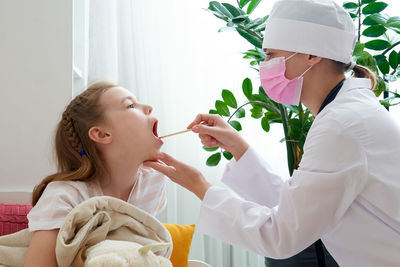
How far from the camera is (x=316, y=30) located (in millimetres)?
1416

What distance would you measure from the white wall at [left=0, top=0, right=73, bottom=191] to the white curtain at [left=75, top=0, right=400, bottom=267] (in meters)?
0.70

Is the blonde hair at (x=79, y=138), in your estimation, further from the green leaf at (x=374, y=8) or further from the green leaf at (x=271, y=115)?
the green leaf at (x=374, y=8)

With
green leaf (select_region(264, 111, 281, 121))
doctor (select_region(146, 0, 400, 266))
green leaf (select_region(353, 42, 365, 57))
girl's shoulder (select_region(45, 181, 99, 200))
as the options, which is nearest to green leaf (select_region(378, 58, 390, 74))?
green leaf (select_region(353, 42, 365, 57))

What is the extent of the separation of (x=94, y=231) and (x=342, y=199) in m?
0.66

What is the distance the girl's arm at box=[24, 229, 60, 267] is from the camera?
3.88ft

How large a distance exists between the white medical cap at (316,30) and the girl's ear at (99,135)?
0.65 m

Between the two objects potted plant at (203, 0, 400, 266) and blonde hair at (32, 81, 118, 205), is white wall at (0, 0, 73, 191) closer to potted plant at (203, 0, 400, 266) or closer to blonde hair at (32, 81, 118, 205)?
blonde hair at (32, 81, 118, 205)

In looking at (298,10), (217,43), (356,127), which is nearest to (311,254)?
(356,127)

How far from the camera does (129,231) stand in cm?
123

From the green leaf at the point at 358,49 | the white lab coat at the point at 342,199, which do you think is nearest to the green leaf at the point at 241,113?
the green leaf at the point at 358,49

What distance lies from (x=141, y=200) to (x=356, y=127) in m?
0.78

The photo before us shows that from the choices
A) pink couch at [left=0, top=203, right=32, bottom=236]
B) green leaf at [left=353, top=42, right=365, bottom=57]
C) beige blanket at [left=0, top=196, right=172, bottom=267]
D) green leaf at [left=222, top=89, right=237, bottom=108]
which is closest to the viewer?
beige blanket at [left=0, top=196, right=172, bottom=267]

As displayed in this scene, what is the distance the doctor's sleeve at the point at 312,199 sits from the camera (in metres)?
1.14

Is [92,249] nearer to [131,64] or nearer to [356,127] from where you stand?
[356,127]
